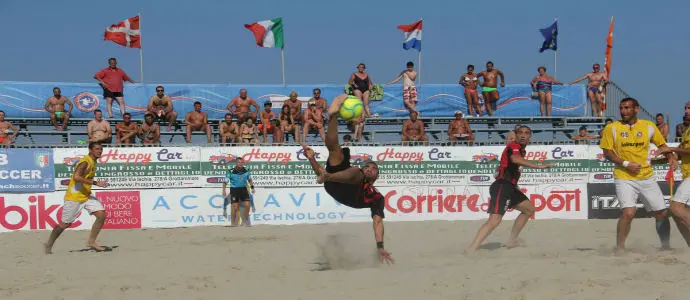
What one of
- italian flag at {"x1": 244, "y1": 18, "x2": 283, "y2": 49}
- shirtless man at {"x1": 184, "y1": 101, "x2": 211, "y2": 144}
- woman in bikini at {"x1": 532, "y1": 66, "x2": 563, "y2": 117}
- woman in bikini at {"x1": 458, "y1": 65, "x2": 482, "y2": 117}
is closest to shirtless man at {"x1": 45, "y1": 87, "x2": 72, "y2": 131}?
shirtless man at {"x1": 184, "y1": 101, "x2": 211, "y2": 144}

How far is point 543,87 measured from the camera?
19750 mm

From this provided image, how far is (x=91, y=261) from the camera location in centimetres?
914

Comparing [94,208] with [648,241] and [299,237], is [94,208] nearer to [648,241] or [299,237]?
[299,237]

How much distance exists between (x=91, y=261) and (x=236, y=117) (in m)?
8.92

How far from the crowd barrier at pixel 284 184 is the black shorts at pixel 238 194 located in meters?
0.47

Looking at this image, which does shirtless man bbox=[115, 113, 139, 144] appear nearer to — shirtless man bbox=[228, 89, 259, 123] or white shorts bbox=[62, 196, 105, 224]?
shirtless man bbox=[228, 89, 259, 123]

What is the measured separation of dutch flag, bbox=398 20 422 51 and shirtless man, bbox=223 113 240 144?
6.92 m

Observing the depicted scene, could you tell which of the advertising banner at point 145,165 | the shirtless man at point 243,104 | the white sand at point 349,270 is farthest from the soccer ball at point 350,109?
the shirtless man at point 243,104

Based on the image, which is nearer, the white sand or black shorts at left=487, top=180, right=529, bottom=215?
the white sand

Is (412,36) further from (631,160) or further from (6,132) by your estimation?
(631,160)

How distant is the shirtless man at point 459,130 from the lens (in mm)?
17172

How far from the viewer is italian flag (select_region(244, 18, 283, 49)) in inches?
816

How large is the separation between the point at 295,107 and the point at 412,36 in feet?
17.9

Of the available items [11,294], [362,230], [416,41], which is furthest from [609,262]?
[416,41]
